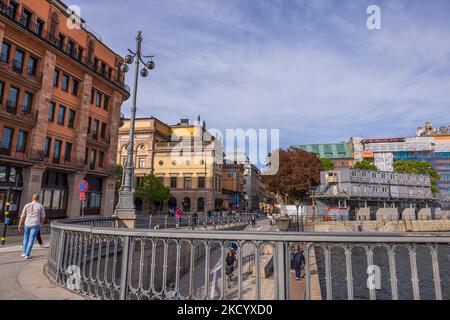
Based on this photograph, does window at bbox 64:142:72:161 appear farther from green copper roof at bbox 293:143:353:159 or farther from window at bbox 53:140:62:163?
green copper roof at bbox 293:143:353:159

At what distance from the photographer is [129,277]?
4121 mm

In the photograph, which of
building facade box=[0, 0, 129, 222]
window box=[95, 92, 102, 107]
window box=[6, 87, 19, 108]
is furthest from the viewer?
window box=[95, 92, 102, 107]

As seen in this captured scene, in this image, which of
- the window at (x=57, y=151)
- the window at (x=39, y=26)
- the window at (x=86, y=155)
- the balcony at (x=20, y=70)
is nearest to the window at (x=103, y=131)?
the window at (x=86, y=155)

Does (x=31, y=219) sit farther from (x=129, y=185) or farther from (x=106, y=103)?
(x=106, y=103)

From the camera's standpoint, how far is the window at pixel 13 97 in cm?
2262

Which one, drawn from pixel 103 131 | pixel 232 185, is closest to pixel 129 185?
pixel 103 131

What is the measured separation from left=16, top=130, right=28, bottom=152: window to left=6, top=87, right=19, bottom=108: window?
85.1 inches

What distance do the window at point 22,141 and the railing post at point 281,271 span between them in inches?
1027

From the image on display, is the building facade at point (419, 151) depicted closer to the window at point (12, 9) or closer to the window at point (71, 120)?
the window at point (71, 120)

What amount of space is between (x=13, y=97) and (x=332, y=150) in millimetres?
121291

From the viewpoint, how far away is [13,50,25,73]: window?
897 inches

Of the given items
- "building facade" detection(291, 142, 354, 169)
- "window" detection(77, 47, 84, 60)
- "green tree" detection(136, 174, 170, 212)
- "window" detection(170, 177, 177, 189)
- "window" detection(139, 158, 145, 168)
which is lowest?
"green tree" detection(136, 174, 170, 212)

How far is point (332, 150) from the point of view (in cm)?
12619

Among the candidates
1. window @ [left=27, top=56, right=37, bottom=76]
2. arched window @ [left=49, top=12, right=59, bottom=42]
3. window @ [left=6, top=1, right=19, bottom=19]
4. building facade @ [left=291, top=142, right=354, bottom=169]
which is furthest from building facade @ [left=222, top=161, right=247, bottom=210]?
building facade @ [left=291, top=142, right=354, bottom=169]
